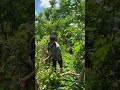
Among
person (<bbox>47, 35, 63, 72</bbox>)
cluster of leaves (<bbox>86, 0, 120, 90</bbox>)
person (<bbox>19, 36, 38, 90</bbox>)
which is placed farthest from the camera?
person (<bbox>47, 35, 63, 72</bbox>)

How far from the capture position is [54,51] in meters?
2.21

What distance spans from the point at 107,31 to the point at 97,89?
41 cm

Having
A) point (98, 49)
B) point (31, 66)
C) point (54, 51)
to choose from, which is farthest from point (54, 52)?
point (98, 49)

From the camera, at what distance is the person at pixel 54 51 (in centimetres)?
220

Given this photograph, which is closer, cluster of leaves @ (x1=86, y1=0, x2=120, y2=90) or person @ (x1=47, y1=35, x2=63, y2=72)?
cluster of leaves @ (x1=86, y1=0, x2=120, y2=90)

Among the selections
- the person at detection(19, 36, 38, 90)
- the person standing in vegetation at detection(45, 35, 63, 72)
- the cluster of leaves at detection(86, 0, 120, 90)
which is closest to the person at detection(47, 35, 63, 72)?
the person standing in vegetation at detection(45, 35, 63, 72)

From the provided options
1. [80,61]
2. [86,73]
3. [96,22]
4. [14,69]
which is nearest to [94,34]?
[96,22]

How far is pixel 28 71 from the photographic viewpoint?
208 cm

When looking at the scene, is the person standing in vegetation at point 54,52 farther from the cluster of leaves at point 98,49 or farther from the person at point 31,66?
the cluster of leaves at point 98,49

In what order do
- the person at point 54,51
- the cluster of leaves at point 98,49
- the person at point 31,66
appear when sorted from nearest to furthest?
the cluster of leaves at point 98,49, the person at point 31,66, the person at point 54,51

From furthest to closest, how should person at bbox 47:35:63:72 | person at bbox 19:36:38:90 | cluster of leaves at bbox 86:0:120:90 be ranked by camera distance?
person at bbox 47:35:63:72 → person at bbox 19:36:38:90 → cluster of leaves at bbox 86:0:120:90

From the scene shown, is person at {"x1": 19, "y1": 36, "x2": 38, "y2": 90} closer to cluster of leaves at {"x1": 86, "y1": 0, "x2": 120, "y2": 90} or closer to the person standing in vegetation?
the person standing in vegetation

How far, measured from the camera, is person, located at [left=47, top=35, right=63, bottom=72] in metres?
2.20

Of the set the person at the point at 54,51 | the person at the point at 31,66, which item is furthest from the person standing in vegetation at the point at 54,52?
the person at the point at 31,66
